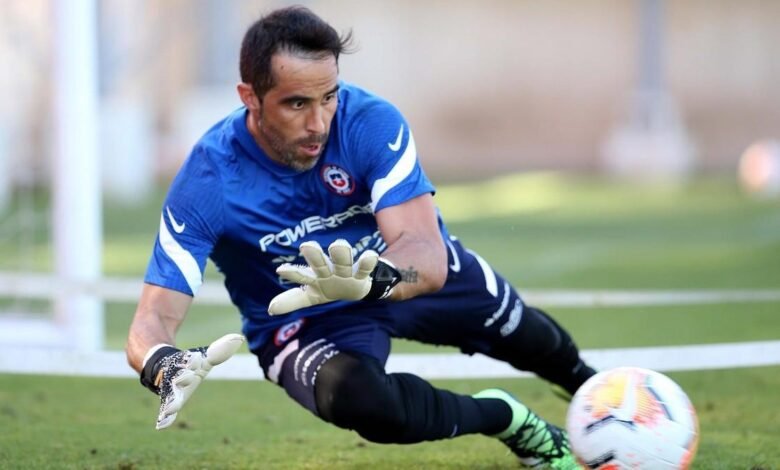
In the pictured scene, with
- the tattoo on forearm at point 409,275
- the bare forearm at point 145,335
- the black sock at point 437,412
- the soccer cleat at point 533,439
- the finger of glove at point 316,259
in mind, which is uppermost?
the finger of glove at point 316,259

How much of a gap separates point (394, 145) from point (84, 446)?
187 centimetres

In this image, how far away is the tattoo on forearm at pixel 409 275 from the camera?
4120 mm

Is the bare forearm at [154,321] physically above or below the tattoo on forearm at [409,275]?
below

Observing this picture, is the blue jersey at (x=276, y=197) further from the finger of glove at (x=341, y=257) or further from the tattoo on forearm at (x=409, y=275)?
the finger of glove at (x=341, y=257)

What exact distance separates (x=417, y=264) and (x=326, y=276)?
59cm

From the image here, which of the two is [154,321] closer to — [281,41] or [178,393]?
[178,393]

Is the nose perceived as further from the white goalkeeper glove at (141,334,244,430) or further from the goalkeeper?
the white goalkeeper glove at (141,334,244,430)

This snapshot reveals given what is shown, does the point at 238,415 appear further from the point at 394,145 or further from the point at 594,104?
the point at 594,104

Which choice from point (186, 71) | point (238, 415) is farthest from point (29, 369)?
point (186, 71)

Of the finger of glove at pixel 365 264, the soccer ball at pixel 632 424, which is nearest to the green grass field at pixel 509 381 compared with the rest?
the soccer ball at pixel 632 424

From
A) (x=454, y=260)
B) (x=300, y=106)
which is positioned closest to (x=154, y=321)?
(x=300, y=106)

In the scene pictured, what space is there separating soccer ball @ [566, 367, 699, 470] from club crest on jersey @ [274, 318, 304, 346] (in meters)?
1.02

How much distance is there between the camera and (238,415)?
6.20 meters

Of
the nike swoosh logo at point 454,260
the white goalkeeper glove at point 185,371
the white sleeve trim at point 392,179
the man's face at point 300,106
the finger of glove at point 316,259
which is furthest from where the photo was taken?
the nike swoosh logo at point 454,260
